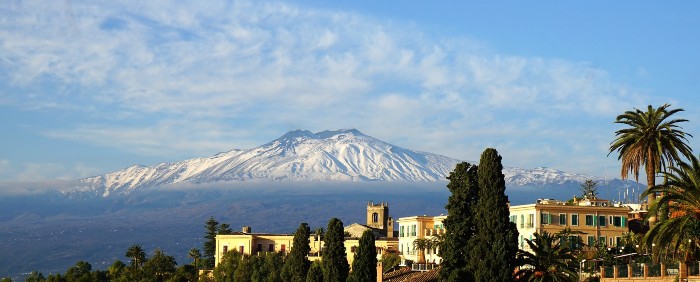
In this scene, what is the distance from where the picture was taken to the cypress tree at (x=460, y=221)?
7656 cm

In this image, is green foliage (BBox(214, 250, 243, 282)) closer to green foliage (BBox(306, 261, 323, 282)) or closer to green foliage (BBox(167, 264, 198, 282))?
green foliage (BBox(167, 264, 198, 282))

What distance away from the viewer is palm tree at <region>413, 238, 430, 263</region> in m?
126

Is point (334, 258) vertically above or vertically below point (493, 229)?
below

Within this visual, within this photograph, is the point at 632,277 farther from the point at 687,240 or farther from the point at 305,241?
the point at 305,241

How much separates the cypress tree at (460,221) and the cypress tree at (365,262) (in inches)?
460

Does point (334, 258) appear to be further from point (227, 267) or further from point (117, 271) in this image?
point (117, 271)

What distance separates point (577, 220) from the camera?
106312 mm

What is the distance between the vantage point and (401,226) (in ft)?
462

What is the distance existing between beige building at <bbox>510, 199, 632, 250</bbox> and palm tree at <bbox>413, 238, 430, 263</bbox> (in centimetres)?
2063

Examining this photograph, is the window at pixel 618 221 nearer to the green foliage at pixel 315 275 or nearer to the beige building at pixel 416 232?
the beige building at pixel 416 232

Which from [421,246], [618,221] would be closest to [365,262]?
[618,221]

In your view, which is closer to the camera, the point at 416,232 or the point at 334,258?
the point at 334,258

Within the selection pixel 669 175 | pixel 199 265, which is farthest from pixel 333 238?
pixel 199 265

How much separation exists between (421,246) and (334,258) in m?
32.6
